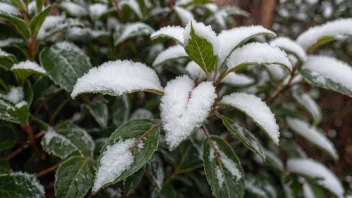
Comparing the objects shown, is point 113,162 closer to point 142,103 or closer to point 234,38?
point 234,38

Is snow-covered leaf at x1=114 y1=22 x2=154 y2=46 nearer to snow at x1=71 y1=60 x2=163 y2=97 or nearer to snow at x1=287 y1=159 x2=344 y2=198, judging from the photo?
snow at x1=71 y1=60 x2=163 y2=97

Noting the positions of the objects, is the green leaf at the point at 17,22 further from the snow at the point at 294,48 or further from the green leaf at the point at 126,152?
the snow at the point at 294,48

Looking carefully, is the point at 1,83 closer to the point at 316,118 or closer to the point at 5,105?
the point at 5,105

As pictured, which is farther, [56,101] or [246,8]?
[246,8]

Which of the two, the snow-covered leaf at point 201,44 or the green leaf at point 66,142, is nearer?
the snow-covered leaf at point 201,44

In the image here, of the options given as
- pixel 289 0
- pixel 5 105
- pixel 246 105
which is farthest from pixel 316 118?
pixel 289 0

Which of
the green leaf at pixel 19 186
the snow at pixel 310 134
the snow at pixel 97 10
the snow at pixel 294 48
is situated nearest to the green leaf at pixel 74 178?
the green leaf at pixel 19 186

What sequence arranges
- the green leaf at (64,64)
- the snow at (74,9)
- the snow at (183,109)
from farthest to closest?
the snow at (74,9), the green leaf at (64,64), the snow at (183,109)

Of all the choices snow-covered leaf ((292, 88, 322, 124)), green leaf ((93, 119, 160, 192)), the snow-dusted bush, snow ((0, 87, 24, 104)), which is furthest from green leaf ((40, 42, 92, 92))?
snow-covered leaf ((292, 88, 322, 124))
